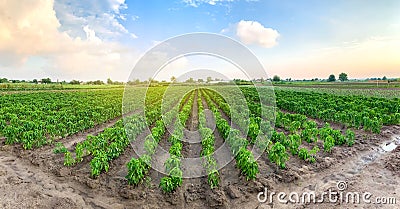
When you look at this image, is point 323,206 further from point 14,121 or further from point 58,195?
point 14,121

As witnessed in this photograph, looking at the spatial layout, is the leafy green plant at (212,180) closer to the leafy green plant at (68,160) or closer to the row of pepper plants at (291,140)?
the row of pepper plants at (291,140)

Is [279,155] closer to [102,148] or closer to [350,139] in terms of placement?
[350,139]

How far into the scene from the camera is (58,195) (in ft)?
23.4

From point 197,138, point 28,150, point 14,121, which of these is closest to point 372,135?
point 197,138

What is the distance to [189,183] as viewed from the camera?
781 centimetres

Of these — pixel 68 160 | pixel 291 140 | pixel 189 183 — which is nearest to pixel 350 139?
pixel 291 140

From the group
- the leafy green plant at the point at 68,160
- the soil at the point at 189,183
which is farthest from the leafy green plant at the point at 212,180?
the leafy green plant at the point at 68,160

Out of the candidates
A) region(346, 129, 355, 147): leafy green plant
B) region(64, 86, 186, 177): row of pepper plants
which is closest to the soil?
region(64, 86, 186, 177): row of pepper plants

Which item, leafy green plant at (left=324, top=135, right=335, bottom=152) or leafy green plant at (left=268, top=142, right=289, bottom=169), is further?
leafy green plant at (left=324, top=135, right=335, bottom=152)

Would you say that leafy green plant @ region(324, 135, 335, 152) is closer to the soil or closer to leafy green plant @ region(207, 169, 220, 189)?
the soil

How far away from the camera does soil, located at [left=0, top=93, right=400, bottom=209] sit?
6.74 m

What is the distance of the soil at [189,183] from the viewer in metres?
6.74

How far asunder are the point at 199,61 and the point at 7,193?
22.8 ft

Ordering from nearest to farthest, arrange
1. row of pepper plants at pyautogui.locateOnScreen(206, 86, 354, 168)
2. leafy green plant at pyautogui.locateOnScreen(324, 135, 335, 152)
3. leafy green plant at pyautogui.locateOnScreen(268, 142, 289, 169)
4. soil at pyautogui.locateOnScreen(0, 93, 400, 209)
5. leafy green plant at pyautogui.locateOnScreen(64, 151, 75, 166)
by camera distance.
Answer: soil at pyautogui.locateOnScreen(0, 93, 400, 209) < leafy green plant at pyautogui.locateOnScreen(268, 142, 289, 169) < row of pepper plants at pyautogui.locateOnScreen(206, 86, 354, 168) < leafy green plant at pyautogui.locateOnScreen(64, 151, 75, 166) < leafy green plant at pyautogui.locateOnScreen(324, 135, 335, 152)
